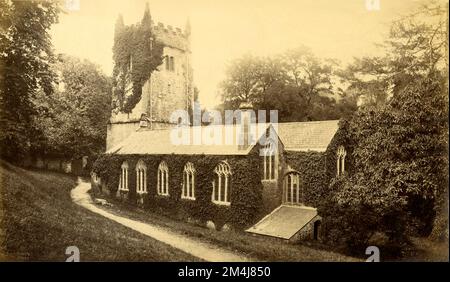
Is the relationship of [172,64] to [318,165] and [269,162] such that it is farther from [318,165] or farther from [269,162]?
[318,165]

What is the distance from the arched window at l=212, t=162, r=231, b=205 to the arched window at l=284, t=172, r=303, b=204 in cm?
170

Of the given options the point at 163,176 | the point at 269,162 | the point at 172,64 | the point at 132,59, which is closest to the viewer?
the point at 132,59

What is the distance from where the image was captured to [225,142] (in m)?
10.2

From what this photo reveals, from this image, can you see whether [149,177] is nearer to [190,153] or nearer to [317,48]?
[190,153]

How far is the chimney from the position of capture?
32.4 feet

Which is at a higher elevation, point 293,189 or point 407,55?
point 407,55

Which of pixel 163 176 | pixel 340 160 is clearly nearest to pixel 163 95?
pixel 163 176

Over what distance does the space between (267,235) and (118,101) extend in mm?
5343

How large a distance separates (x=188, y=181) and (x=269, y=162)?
2.55 meters

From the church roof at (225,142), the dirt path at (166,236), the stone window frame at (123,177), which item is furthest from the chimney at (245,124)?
the stone window frame at (123,177)

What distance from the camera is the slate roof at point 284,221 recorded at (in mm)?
9133

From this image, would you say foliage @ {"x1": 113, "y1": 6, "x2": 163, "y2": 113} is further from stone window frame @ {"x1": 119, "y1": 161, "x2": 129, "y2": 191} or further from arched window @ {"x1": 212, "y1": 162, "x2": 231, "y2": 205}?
arched window @ {"x1": 212, "y1": 162, "x2": 231, "y2": 205}

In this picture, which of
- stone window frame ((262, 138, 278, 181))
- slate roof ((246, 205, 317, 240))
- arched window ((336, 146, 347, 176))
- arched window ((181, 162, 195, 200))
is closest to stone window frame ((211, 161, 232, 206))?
arched window ((181, 162, 195, 200))

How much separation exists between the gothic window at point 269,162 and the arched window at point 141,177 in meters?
3.61
